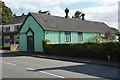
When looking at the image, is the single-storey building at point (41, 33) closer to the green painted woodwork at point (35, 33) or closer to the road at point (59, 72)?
the green painted woodwork at point (35, 33)

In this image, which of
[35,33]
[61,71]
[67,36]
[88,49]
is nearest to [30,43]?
[35,33]

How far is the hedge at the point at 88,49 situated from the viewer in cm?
1360

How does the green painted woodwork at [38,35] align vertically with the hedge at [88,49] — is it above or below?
above

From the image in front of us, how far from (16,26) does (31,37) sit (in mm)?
17326

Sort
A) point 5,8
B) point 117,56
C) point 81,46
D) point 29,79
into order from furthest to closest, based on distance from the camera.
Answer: point 5,8
point 81,46
point 117,56
point 29,79

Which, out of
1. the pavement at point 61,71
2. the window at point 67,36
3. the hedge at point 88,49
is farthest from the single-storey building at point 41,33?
the pavement at point 61,71

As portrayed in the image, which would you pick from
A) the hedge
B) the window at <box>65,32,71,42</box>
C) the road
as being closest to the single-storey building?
the window at <box>65,32,71,42</box>

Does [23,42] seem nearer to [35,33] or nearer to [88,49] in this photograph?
[35,33]

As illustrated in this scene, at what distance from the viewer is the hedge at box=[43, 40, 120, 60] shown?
13.6 meters

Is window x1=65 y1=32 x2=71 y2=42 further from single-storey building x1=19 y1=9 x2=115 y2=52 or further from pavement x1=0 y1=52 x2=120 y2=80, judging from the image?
pavement x1=0 y1=52 x2=120 y2=80

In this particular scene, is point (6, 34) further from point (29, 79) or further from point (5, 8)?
point (29, 79)

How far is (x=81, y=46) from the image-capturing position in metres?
16.5

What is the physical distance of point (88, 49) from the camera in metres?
15.8

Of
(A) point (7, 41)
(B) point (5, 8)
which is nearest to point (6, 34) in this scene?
(A) point (7, 41)
